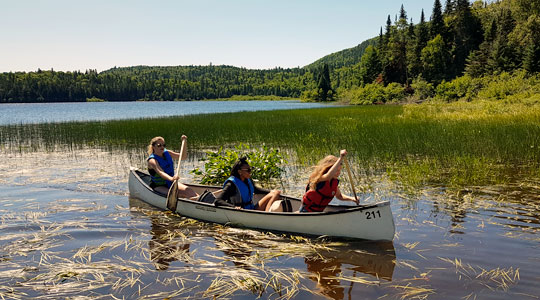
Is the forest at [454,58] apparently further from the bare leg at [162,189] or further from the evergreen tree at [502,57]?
the bare leg at [162,189]

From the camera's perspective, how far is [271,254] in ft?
22.1

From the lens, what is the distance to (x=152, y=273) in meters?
6.08

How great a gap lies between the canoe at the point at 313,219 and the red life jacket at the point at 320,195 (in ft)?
0.91

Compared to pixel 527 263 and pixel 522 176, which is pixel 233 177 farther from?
pixel 522 176

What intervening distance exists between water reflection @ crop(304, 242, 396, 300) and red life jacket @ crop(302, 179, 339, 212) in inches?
36.1

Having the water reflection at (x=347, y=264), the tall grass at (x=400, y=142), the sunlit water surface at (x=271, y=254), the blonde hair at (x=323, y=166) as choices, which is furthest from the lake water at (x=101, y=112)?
the water reflection at (x=347, y=264)

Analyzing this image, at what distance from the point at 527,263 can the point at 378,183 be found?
5.57 m

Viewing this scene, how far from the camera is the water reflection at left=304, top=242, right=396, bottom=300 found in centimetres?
554

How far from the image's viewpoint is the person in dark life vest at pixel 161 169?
398 inches

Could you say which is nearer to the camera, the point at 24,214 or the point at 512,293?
the point at 512,293

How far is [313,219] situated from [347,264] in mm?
1208

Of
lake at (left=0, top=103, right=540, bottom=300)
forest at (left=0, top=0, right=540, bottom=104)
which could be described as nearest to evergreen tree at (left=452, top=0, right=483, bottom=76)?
forest at (left=0, top=0, right=540, bottom=104)

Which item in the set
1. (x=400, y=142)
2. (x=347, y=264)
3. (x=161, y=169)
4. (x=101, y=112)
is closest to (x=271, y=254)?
(x=347, y=264)

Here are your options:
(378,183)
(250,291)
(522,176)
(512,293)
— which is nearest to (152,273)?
(250,291)
